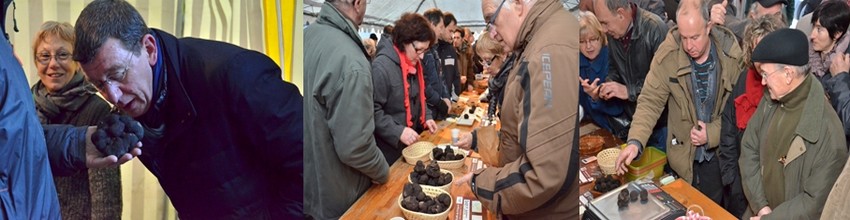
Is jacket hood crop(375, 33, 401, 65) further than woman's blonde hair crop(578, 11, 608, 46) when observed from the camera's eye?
No

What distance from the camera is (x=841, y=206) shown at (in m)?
1.08

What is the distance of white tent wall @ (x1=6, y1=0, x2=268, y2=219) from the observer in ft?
1.77

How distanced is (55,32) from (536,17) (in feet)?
3.45

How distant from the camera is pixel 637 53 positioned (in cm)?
273

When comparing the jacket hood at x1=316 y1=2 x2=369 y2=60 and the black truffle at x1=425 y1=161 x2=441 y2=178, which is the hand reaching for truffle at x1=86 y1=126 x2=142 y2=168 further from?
the black truffle at x1=425 y1=161 x2=441 y2=178

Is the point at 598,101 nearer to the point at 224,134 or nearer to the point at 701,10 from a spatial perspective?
the point at 701,10

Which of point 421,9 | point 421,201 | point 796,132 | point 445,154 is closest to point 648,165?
point 796,132

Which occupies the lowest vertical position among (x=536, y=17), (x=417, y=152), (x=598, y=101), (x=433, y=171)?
(x=417, y=152)

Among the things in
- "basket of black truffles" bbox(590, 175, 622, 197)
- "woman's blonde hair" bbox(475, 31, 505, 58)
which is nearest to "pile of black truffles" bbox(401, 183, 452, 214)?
"basket of black truffles" bbox(590, 175, 622, 197)

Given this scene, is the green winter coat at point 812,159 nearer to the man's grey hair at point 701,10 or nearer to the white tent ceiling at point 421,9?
the man's grey hair at point 701,10

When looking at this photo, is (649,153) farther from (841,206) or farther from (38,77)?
(38,77)

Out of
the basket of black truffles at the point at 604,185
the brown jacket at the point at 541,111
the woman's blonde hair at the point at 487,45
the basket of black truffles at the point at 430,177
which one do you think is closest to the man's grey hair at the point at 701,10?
the basket of black truffles at the point at 604,185

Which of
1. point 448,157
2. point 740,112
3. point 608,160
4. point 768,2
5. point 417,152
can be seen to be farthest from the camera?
point 768,2

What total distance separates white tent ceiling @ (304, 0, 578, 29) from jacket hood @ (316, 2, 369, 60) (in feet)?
5.06
